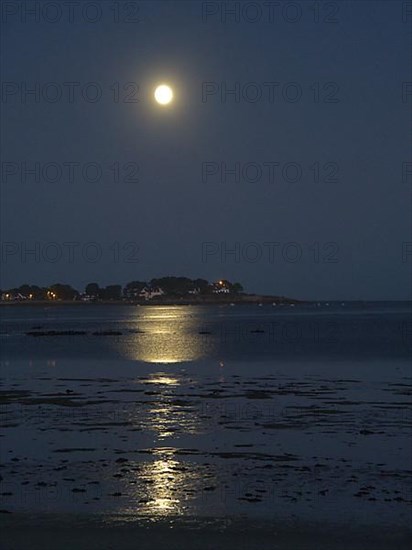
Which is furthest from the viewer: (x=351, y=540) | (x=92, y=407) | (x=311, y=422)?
(x=92, y=407)

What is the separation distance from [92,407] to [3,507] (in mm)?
16065

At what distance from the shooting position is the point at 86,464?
67.9 feet

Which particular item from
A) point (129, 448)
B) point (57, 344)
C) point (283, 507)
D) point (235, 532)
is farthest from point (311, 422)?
point (57, 344)

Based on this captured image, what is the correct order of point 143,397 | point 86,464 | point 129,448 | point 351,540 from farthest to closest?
point 143,397 → point 129,448 → point 86,464 → point 351,540

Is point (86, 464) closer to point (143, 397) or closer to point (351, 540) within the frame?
point (351, 540)

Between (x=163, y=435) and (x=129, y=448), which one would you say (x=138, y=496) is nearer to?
(x=129, y=448)

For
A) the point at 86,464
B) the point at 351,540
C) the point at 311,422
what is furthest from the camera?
the point at 311,422

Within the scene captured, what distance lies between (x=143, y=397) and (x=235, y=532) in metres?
21.7

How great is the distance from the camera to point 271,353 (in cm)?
7088

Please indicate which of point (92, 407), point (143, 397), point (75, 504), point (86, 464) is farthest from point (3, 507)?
point (143, 397)

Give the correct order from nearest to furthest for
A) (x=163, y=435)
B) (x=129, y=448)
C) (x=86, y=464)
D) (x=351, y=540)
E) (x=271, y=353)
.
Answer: (x=351, y=540) → (x=86, y=464) → (x=129, y=448) → (x=163, y=435) → (x=271, y=353)

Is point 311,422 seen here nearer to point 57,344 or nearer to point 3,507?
point 3,507

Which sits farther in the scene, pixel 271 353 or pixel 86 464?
pixel 271 353

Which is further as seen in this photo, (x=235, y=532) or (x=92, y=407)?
(x=92, y=407)
